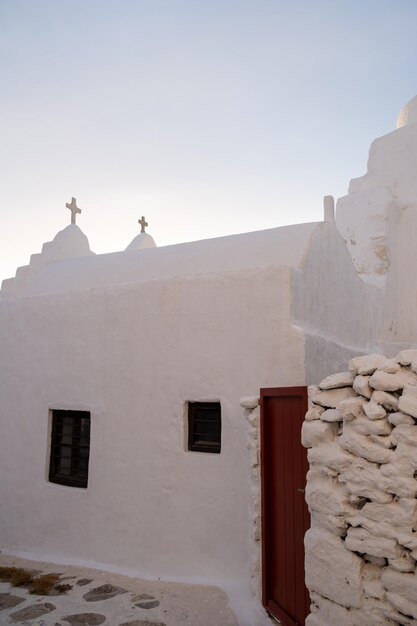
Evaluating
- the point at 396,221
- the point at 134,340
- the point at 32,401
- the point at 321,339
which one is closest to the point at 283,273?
the point at 321,339

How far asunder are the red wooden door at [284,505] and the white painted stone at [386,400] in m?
0.89

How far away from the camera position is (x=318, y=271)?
573cm

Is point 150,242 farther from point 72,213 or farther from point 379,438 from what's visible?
point 379,438

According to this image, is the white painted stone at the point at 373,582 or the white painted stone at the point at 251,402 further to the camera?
the white painted stone at the point at 251,402

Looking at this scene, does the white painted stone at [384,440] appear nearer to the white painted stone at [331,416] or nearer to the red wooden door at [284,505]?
the white painted stone at [331,416]

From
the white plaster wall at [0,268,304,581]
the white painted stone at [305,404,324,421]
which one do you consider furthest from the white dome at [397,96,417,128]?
the white painted stone at [305,404,324,421]

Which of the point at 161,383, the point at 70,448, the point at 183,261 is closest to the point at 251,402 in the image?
the point at 161,383

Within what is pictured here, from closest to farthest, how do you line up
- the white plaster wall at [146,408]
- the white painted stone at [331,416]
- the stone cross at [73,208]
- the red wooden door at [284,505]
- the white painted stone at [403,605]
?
the white painted stone at [403,605], the white painted stone at [331,416], the red wooden door at [284,505], the white plaster wall at [146,408], the stone cross at [73,208]

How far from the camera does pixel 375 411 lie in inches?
106

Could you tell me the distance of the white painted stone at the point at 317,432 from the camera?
3.06m

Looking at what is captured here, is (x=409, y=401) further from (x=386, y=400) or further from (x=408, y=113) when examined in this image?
(x=408, y=113)

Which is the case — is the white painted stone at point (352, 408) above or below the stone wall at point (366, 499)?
above

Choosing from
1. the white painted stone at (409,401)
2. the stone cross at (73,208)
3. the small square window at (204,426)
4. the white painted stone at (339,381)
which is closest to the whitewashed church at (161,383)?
the small square window at (204,426)

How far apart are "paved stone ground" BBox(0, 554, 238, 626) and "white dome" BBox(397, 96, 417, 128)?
13.5 metres
